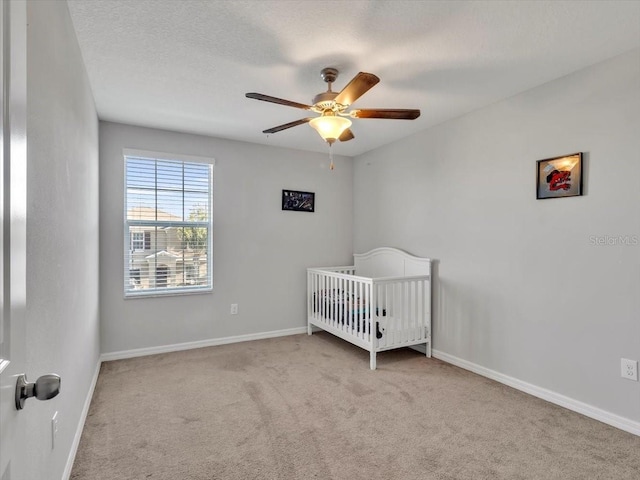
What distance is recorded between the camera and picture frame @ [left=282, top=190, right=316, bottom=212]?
172 inches

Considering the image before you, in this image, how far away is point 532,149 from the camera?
2729 mm

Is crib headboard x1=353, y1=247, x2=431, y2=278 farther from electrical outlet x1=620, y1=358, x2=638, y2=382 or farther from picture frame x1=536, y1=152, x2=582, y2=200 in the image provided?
electrical outlet x1=620, y1=358, x2=638, y2=382

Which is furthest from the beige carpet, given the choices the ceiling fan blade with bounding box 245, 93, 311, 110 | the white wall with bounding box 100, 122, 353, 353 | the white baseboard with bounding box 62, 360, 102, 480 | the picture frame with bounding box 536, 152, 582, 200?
the ceiling fan blade with bounding box 245, 93, 311, 110

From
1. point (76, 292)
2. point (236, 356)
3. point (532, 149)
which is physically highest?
point (532, 149)

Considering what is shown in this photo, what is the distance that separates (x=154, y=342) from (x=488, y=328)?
10.5 ft

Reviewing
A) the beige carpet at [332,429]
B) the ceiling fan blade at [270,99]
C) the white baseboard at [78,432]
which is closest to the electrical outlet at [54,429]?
the white baseboard at [78,432]

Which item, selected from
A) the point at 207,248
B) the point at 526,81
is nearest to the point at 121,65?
the point at 207,248

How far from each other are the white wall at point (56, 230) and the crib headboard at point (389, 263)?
289 centimetres

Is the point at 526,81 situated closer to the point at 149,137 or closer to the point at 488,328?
the point at 488,328

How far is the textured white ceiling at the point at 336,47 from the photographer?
1.81m

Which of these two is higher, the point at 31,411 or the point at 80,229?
the point at 80,229

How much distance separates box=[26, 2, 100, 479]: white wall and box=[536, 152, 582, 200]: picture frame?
117 inches

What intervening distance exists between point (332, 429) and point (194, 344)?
2.18 m

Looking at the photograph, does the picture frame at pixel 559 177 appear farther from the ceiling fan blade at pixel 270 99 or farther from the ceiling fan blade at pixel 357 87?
the ceiling fan blade at pixel 270 99
